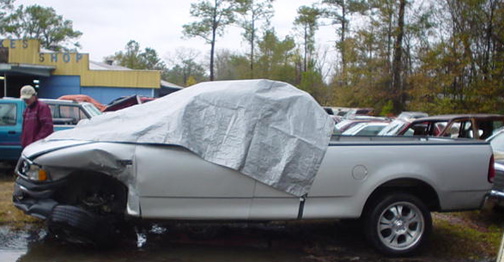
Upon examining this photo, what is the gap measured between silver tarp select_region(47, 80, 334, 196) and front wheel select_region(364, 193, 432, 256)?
0.86 m

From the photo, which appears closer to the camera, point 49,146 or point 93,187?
point 49,146

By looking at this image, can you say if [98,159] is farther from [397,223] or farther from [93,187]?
[397,223]

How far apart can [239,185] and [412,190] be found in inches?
82.1

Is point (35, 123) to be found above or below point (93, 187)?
above

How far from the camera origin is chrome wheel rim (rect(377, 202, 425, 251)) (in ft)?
17.4

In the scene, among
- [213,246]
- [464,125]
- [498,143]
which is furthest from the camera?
[464,125]

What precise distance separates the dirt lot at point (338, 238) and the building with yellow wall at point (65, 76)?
31636 mm

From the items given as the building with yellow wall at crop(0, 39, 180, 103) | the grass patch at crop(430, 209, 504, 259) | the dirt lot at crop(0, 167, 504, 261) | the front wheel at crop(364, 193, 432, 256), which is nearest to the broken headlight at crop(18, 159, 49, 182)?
the dirt lot at crop(0, 167, 504, 261)

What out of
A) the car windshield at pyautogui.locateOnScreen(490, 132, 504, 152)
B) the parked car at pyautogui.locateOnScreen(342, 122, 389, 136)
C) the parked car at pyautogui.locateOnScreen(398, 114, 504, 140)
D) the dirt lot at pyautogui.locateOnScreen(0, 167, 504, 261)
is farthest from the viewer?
the parked car at pyautogui.locateOnScreen(342, 122, 389, 136)

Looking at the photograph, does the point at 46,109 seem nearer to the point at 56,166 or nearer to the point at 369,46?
the point at 56,166

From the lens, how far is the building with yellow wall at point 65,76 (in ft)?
116

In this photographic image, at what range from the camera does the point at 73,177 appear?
5.10 m

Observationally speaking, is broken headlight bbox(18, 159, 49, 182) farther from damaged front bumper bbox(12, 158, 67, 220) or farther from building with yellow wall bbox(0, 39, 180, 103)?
building with yellow wall bbox(0, 39, 180, 103)

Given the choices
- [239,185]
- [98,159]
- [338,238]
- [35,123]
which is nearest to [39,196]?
[98,159]
